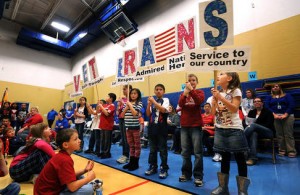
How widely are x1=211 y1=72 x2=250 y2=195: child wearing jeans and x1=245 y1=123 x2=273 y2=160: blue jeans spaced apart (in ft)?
5.42

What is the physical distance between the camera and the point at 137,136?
332 centimetres

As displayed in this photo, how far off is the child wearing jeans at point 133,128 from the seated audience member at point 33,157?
4.17 ft

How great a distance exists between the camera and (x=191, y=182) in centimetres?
252

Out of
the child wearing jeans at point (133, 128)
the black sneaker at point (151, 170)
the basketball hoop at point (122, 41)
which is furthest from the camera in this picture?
the basketball hoop at point (122, 41)

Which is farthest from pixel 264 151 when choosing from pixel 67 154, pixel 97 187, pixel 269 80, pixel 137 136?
pixel 67 154

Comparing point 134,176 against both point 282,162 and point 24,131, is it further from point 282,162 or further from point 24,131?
point 24,131

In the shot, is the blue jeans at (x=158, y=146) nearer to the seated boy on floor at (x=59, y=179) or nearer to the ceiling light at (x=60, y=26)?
the seated boy on floor at (x=59, y=179)

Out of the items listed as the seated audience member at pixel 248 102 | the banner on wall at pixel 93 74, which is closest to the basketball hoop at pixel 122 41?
the banner on wall at pixel 93 74

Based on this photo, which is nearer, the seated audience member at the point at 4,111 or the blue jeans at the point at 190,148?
the blue jeans at the point at 190,148

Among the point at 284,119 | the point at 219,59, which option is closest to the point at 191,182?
the point at 219,59

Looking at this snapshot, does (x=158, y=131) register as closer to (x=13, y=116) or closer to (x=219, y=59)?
(x=219, y=59)

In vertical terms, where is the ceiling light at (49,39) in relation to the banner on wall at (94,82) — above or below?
above

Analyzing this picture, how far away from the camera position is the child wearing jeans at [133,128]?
10.7 feet

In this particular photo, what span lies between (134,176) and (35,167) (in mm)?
1387
